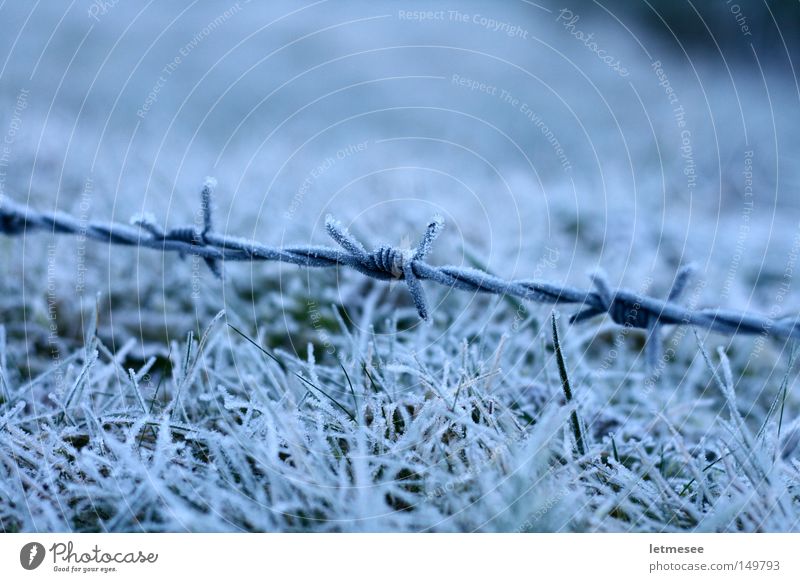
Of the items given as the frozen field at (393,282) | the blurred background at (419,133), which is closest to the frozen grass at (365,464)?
the frozen field at (393,282)

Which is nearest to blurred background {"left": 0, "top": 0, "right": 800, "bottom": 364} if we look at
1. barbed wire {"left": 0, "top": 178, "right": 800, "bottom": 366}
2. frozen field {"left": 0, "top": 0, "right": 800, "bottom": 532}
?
frozen field {"left": 0, "top": 0, "right": 800, "bottom": 532}

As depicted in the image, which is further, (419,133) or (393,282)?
(419,133)

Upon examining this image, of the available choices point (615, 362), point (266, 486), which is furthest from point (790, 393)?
point (266, 486)

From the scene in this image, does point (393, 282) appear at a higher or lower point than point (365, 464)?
higher
